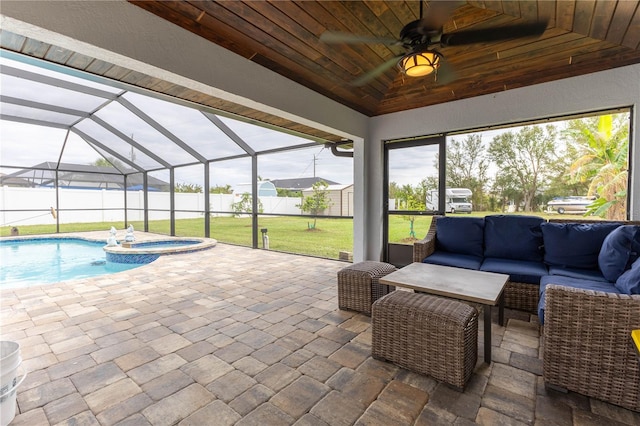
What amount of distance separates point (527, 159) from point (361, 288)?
349 centimetres

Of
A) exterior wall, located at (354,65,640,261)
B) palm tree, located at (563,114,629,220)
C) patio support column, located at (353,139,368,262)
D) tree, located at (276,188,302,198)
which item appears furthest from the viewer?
tree, located at (276,188,302,198)

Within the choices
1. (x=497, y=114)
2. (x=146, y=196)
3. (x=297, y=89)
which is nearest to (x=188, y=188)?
(x=146, y=196)

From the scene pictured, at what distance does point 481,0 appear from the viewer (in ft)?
8.53

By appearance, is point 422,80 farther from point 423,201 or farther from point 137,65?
point 137,65

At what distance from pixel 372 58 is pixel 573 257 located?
10.6 ft

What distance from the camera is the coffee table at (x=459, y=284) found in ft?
6.93

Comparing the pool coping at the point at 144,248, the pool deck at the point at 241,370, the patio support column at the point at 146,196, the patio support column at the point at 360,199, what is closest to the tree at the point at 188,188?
the patio support column at the point at 146,196

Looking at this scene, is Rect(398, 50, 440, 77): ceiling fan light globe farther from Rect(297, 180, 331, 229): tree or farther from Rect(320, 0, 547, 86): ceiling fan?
Rect(297, 180, 331, 229): tree

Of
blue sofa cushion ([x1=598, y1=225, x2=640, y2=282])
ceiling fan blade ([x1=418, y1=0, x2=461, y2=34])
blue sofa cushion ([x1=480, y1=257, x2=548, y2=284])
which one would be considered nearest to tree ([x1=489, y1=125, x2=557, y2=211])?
blue sofa cushion ([x1=480, y1=257, x2=548, y2=284])

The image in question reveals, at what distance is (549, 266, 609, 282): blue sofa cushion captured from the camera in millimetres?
2650

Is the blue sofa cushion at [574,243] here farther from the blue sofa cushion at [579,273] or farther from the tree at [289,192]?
the tree at [289,192]

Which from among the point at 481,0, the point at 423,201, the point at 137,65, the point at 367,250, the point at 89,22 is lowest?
the point at 367,250

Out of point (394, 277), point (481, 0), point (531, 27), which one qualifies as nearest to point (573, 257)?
point (394, 277)

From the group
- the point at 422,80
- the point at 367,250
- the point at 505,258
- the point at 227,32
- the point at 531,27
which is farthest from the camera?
the point at 367,250
